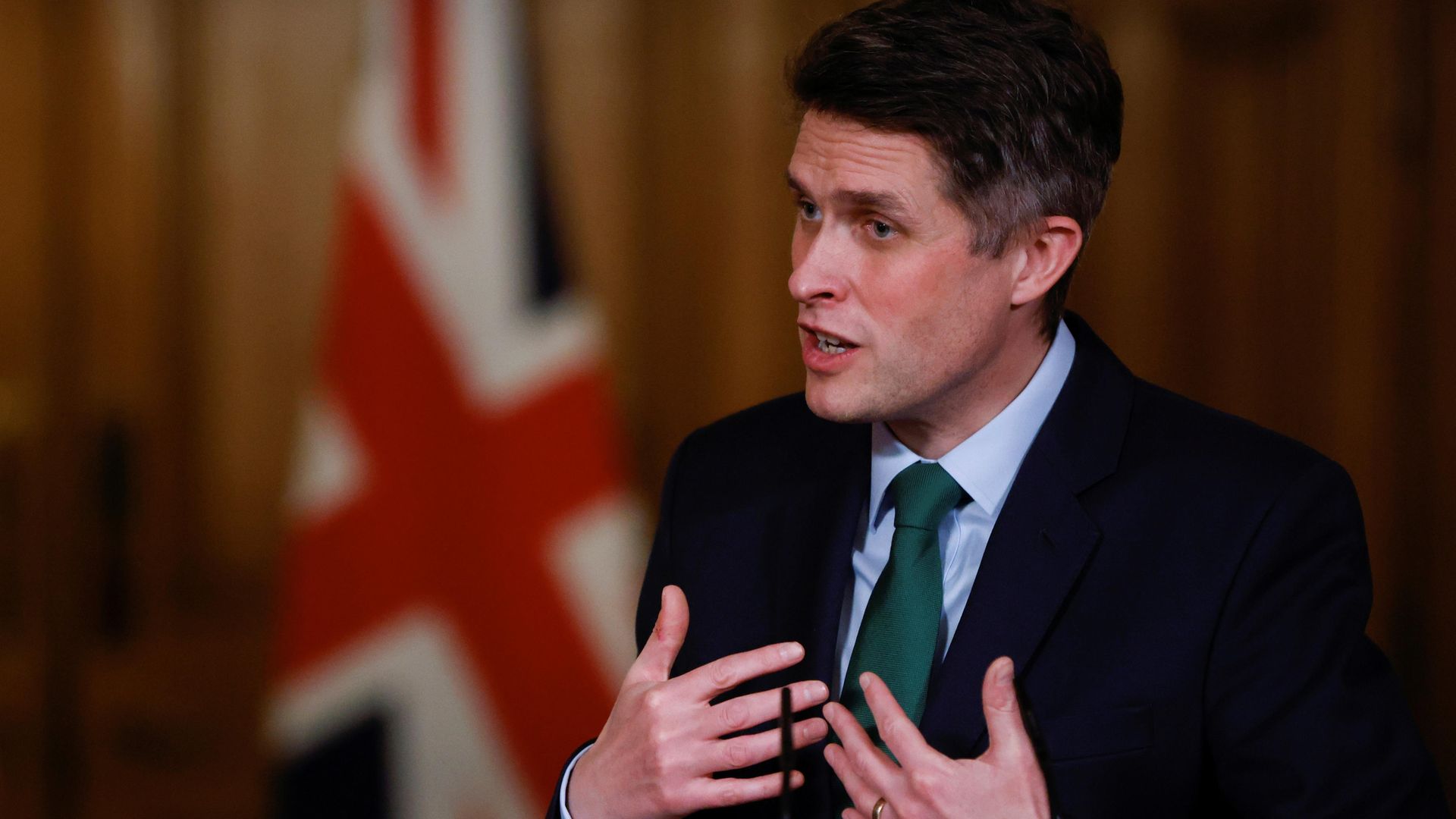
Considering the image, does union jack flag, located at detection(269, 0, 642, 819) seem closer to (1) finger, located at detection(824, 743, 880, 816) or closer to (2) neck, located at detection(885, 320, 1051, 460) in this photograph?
(2) neck, located at detection(885, 320, 1051, 460)

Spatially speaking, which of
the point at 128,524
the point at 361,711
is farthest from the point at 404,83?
the point at 361,711

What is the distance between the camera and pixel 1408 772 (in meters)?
1.35

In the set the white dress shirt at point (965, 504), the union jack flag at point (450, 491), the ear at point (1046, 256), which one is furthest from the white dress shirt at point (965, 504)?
the union jack flag at point (450, 491)

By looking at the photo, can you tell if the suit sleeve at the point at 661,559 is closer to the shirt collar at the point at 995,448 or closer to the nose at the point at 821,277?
the shirt collar at the point at 995,448

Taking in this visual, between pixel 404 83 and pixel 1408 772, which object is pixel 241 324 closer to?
pixel 404 83

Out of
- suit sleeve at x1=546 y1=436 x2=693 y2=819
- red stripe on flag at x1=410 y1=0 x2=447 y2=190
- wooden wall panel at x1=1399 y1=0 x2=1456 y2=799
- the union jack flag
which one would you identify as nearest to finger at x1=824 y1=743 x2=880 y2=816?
suit sleeve at x1=546 y1=436 x2=693 y2=819

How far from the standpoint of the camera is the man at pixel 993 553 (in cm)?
136

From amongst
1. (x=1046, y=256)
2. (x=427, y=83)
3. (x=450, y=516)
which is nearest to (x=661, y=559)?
(x=1046, y=256)

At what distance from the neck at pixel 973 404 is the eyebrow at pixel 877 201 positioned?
223mm

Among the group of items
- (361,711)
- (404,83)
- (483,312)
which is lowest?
(361,711)

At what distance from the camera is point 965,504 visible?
63.0 inches

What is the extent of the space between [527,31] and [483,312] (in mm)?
Answer: 601

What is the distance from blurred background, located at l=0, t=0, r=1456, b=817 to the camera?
292 centimetres

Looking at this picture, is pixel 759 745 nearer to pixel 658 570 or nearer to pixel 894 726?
pixel 894 726
